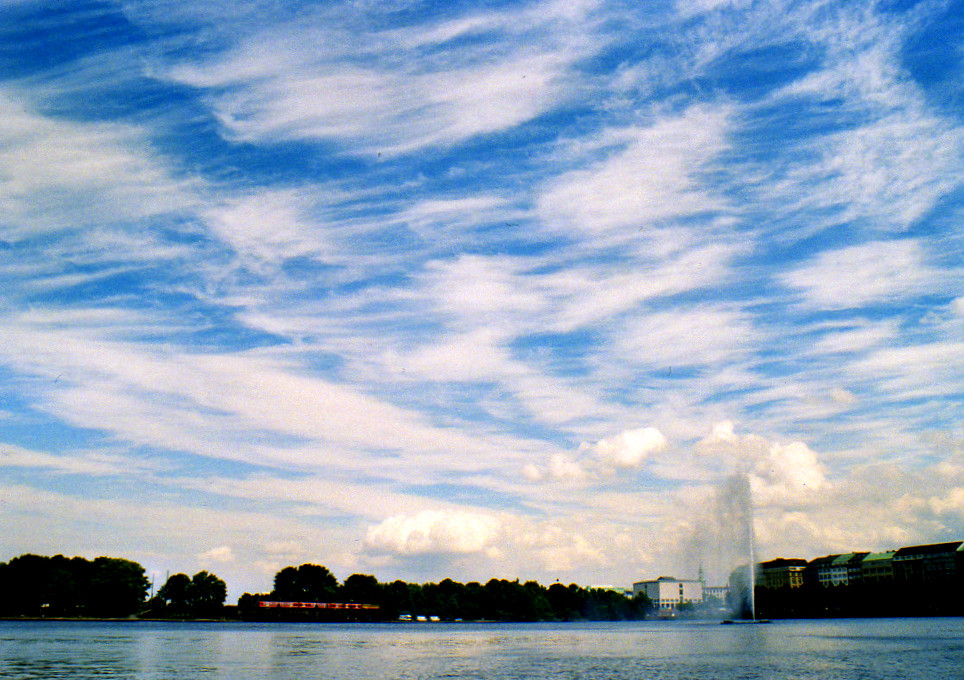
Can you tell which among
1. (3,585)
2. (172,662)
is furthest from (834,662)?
(3,585)

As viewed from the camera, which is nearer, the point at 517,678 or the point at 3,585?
the point at 517,678

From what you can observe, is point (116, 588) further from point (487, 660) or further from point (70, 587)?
point (487, 660)

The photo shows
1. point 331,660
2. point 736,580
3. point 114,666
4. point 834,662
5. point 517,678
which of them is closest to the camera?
point 517,678

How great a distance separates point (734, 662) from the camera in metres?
64.8

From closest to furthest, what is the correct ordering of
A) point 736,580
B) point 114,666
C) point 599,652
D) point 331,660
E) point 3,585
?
point 114,666, point 331,660, point 599,652, point 3,585, point 736,580

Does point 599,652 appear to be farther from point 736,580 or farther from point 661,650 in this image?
point 736,580

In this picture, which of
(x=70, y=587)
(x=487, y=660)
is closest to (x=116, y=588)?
(x=70, y=587)

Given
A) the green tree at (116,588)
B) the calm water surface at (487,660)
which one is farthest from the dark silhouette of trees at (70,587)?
the calm water surface at (487,660)

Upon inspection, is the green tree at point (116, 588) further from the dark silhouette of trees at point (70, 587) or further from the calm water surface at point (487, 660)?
the calm water surface at point (487, 660)

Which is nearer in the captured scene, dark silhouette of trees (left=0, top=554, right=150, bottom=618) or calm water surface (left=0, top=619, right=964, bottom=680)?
calm water surface (left=0, top=619, right=964, bottom=680)

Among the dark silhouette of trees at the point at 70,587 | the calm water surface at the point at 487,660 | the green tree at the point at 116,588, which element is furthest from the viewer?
the green tree at the point at 116,588

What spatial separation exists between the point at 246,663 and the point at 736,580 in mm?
150368

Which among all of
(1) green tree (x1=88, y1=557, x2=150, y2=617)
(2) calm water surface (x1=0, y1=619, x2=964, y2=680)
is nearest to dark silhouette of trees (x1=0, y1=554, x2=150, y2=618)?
(1) green tree (x1=88, y1=557, x2=150, y2=617)

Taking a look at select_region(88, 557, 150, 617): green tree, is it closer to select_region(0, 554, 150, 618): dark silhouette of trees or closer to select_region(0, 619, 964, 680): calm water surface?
select_region(0, 554, 150, 618): dark silhouette of trees
